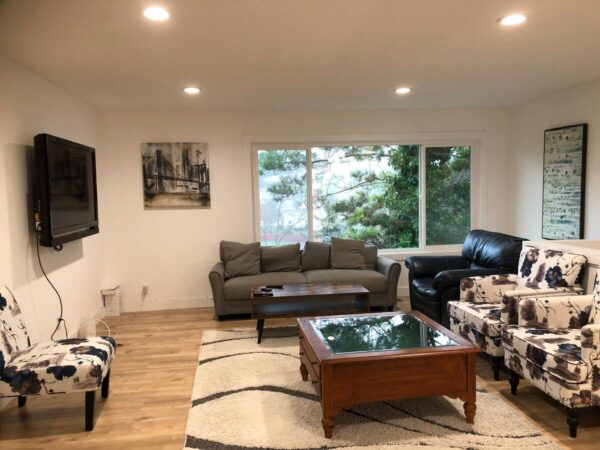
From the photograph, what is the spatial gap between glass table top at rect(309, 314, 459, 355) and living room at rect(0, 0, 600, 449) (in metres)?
0.43

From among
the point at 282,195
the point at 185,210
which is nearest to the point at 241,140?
the point at 282,195

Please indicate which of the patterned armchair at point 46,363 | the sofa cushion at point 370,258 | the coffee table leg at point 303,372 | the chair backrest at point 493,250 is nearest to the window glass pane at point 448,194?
the sofa cushion at point 370,258

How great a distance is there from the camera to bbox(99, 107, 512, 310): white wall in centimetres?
528

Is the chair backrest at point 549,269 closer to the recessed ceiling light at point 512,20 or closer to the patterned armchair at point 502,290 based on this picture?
the patterned armchair at point 502,290

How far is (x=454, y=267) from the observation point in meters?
4.72

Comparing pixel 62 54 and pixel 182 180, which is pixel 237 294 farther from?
pixel 62 54

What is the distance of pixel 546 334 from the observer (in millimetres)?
2811

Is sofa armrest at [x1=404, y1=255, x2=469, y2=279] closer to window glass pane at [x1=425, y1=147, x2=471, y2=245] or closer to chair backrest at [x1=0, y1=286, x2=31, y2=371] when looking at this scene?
window glass pane at [x1=425, y1=147, x2=471, y2=245]

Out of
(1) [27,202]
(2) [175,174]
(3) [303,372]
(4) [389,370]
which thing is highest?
(2) [175,174]

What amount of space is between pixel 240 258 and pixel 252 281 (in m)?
0.39

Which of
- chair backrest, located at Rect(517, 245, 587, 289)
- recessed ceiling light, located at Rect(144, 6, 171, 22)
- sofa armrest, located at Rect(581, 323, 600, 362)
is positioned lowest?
sofa armrest, located at Rect(581, 323, 600, 362)

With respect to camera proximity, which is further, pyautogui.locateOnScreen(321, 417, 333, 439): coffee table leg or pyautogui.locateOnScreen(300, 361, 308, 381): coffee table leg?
pyautogui.locateOnScreen(300, 361, 308, 381): coffee table leg

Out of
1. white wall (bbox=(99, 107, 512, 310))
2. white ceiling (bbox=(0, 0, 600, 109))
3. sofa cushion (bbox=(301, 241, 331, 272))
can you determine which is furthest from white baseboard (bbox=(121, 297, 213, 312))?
white ceiling (bbox=(0, 0, 600, 109))

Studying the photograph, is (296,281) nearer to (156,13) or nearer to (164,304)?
(164,304)
